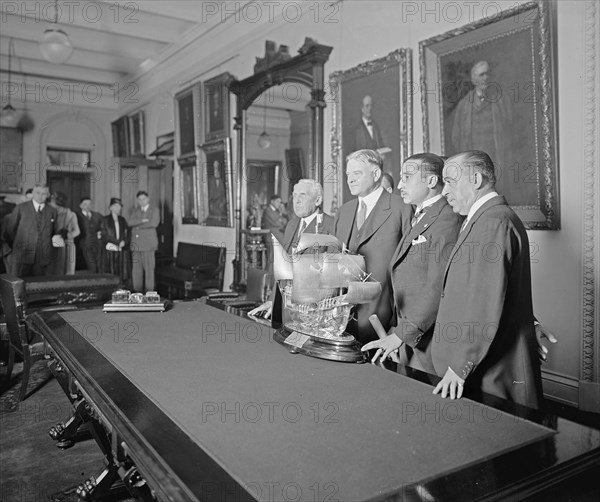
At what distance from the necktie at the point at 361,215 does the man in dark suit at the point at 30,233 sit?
24.4ft

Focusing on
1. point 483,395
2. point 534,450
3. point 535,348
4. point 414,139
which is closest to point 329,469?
point 534,450

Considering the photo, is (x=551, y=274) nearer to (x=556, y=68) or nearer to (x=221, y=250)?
(x=556, y=68)

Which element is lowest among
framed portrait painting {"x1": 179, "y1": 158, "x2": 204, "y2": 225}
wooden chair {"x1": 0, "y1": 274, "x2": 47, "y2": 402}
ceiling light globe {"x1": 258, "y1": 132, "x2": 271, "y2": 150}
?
wooden chair {"x1": 0, "y1": 274, "x2": 47, "y2": 402}

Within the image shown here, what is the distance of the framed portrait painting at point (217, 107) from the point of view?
964cm

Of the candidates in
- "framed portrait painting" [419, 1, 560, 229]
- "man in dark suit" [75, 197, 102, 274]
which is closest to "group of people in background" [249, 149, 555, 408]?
"framed portrait painting" [419, 1, 560, 229]

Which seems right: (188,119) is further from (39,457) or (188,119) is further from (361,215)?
(361,215)

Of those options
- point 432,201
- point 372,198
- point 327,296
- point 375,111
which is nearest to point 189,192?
point 375,111

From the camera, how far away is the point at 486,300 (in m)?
2.26

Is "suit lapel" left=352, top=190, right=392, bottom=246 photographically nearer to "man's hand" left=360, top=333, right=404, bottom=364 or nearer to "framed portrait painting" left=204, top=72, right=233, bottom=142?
"man's hand" left=360, top=333, right=404, bottom=364

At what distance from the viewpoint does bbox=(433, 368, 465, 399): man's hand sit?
6.79ft

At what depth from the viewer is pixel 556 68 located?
14.9 ft

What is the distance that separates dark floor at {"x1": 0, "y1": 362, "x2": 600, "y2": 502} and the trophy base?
1.86m

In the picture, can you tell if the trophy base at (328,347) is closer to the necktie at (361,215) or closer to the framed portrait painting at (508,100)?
the necktie at (361,215)

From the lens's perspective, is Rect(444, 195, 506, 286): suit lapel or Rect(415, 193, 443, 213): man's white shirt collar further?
Rect(415, 193, 443, 213): man's white shirt collar
